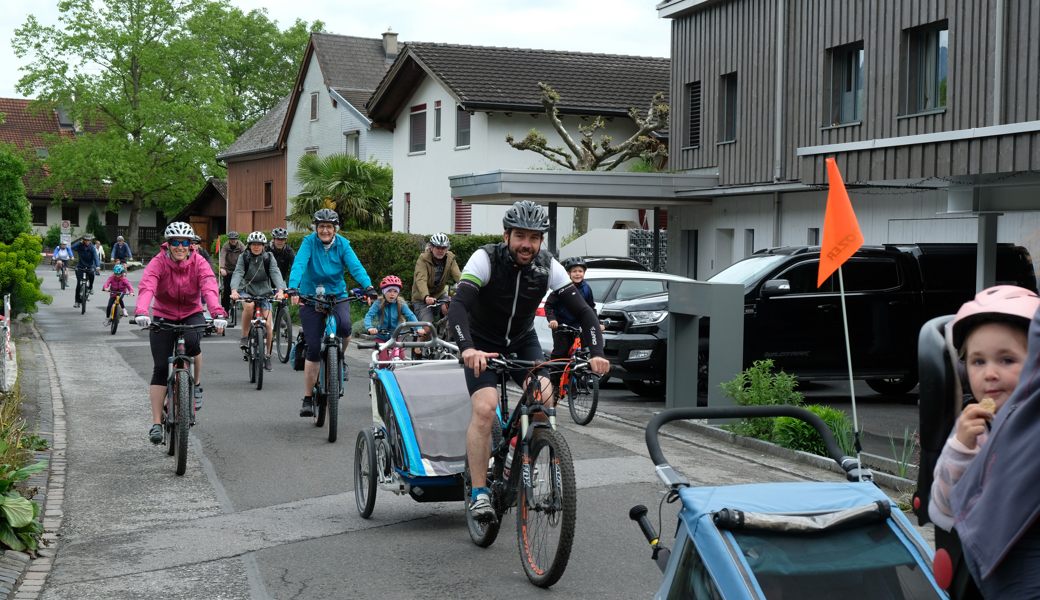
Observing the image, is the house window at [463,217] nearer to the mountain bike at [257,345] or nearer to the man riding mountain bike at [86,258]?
the man riding mountain bike at [86,258]

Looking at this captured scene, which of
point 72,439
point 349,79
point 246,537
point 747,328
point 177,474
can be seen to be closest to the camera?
point 246,537

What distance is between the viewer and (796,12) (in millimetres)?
21406

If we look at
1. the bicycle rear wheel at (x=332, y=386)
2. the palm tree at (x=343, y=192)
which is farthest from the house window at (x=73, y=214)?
the bicycle rear wheel at (x=332, y=386)

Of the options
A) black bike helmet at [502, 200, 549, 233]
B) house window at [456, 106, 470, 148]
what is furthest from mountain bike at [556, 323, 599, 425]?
house window at [456, 106, 470, 148]

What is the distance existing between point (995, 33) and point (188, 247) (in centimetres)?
1276

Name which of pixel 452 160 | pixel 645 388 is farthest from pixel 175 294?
pixel 452 160

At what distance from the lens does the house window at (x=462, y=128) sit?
34875 millimetres

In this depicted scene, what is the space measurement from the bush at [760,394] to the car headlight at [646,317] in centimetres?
275

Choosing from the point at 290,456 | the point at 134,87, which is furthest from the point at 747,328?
the point at 134,87

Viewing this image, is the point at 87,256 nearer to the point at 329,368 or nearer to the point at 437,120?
the point at 437,120

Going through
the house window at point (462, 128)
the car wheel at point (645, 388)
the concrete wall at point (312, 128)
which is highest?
the concrete wall at point (312, 128)

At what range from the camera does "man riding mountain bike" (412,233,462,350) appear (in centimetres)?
1389

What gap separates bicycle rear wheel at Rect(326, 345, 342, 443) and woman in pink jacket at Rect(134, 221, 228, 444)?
1257 mm

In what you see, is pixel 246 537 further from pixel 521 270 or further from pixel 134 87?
pixel 134 87
